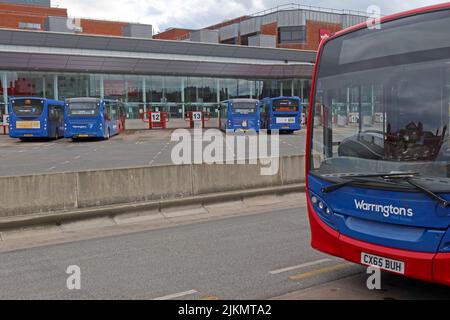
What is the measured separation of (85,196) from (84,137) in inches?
977

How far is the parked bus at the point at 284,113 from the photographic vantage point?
39.6 metres

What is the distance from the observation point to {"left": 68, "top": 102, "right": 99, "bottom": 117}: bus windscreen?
105 ft

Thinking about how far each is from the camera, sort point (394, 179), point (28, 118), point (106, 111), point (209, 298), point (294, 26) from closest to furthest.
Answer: point (394, 179) → point (209, 298) → point (28, 118) → point (106, 111) → point (294, 26)

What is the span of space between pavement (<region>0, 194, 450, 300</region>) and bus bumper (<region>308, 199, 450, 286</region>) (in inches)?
19.6

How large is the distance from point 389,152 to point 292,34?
69.5 metres

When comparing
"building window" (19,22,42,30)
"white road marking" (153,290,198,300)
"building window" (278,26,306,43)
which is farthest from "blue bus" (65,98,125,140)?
"building window" (19,22,42,30)

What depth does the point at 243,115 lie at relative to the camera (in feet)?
126

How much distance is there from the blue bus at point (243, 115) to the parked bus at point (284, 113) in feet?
5.15

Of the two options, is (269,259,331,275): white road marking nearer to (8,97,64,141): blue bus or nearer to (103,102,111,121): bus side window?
(103,102,111,121): bus side window

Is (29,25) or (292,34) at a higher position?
(29,25)

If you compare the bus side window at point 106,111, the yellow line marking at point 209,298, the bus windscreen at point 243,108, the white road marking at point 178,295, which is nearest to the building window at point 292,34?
the bus windscreen at point 243,108

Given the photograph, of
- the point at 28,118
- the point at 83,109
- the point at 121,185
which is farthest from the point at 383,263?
the point at 28,118

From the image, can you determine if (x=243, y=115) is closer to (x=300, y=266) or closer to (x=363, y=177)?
(x=300, y=266)
